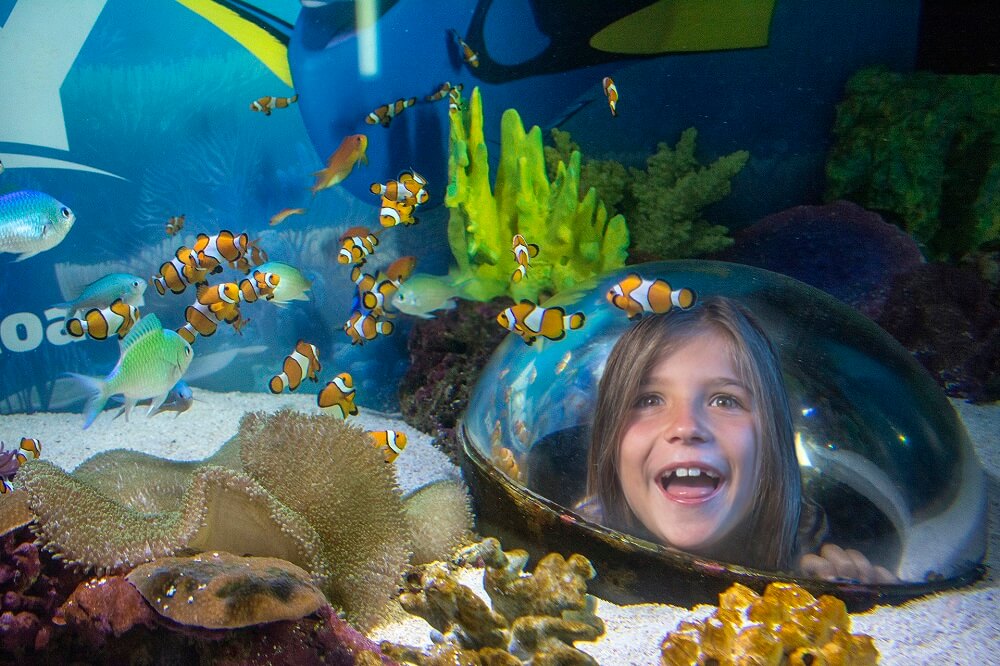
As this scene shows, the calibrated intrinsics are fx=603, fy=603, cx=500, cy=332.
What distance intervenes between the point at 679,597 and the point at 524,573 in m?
0.67

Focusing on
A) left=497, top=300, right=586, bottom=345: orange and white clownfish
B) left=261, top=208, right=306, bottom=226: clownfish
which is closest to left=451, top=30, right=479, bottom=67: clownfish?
left=261, top=208, right=306, bottom=226: clownfish

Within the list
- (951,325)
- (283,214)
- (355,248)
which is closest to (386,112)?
(283,214)

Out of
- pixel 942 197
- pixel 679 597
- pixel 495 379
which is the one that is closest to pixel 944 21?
pixel 942 197

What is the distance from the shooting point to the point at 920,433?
2.34 meters

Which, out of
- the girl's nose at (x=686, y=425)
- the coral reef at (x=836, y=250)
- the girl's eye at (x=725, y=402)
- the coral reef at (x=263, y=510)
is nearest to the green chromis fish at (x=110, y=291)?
the coral reef at (x=263, y=510)

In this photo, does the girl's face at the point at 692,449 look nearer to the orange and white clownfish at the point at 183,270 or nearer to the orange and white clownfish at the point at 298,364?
the orange and white clownfish at the point at 298,364

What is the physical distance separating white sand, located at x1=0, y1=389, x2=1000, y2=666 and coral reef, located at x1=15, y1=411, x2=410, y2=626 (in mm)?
332

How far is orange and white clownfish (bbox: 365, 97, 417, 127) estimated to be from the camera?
5445mm

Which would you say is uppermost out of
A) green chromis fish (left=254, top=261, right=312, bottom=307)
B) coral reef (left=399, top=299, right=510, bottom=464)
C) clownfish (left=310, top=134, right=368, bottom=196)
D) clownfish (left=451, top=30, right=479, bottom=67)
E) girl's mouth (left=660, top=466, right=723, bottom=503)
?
clownfish (left=451, top=30, right=479, bottom=67)

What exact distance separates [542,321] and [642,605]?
48.7 inches

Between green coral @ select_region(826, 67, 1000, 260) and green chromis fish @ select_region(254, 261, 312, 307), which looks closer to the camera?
green chromis fish @ select_region(254, 261, 312, 307)

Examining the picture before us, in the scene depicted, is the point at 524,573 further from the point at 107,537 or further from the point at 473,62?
the point at 473,62

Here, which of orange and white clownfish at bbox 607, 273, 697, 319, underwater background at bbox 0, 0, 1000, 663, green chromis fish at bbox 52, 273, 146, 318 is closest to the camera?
orange and white clownfish at bbox 607, 273, 697, 319

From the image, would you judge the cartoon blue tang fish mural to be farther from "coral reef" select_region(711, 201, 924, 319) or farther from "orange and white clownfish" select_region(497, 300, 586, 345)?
"orange and white clownfish" select_region(497, 300, 586, 345)
